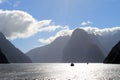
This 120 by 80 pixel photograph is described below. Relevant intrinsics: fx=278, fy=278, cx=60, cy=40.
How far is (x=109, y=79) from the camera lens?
106m

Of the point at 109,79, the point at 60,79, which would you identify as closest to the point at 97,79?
the point at 109,79

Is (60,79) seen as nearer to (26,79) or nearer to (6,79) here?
(26,79)

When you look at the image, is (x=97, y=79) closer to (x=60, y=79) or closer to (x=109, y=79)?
(x=109, y=79)

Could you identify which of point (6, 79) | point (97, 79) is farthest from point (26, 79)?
point (97, 79)

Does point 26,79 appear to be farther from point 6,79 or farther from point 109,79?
point 109,79

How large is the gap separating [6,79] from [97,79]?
3540cm

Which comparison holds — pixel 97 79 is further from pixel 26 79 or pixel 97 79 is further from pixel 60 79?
pixel 26 79

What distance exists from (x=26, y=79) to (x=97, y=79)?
90.9 ft

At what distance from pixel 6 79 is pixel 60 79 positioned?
2111 cm

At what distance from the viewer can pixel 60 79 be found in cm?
11038

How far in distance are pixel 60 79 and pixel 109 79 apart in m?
19.3

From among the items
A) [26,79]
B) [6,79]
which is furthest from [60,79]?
[6,79]

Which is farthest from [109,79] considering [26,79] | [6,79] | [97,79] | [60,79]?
[6,79]

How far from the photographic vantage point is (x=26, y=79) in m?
108
